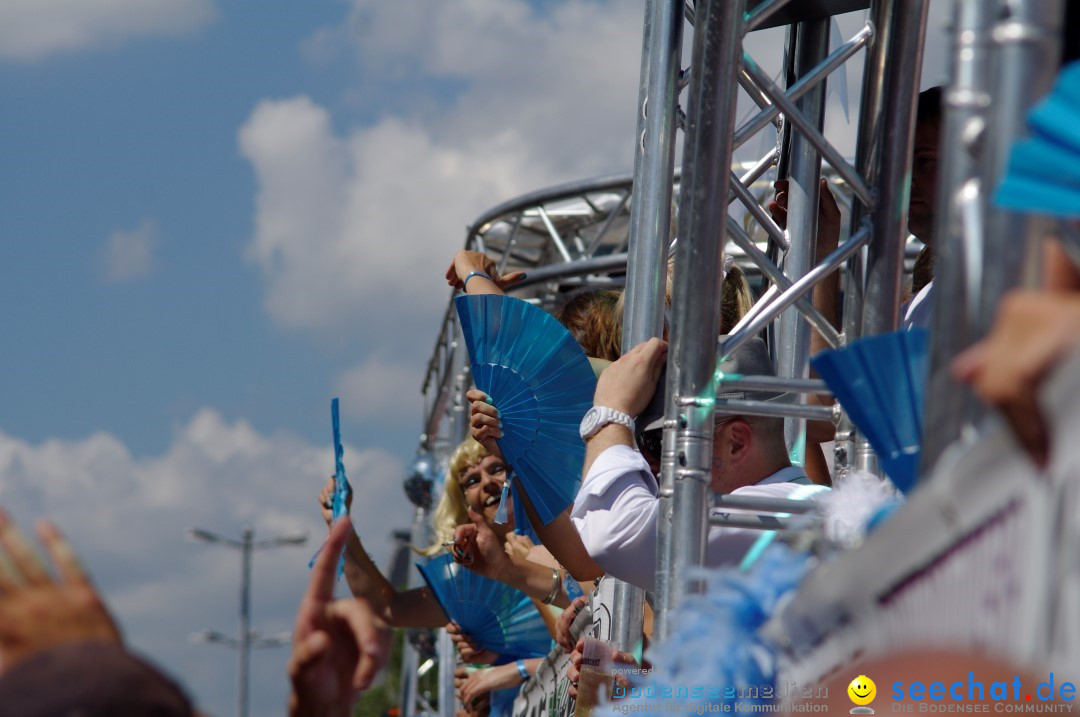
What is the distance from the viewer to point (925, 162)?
2.90 metres

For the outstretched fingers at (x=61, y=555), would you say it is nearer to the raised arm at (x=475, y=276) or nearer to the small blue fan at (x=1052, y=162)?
the small blue fan at (x=1052, y=162)

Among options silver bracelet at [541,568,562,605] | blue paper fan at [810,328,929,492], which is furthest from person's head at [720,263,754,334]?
blue paper fan at [810,328,929,492]

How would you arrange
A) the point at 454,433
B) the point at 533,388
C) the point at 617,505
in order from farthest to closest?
the point at 454,433, the point at 533,388, the point at 617,505

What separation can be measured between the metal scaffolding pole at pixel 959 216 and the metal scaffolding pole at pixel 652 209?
73.8 inches

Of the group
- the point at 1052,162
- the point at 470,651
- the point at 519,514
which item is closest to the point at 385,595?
the point at 470,651

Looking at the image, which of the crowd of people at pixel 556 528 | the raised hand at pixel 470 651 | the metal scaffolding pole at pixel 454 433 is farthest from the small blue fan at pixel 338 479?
the metal scaffolding pole at pixel 454 433

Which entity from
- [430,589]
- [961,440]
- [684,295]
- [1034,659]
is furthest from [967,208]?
[430,589]

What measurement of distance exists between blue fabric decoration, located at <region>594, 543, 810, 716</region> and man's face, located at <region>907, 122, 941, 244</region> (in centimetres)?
170

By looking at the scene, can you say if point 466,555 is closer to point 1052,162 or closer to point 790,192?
point 790,192

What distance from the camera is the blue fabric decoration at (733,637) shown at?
4.42 ft

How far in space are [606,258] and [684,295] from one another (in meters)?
7.52

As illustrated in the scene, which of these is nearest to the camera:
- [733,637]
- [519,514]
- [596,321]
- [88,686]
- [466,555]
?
[88,686]

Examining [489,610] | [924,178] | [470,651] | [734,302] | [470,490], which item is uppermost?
[924,178]

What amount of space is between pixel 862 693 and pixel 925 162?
6.55 feet
